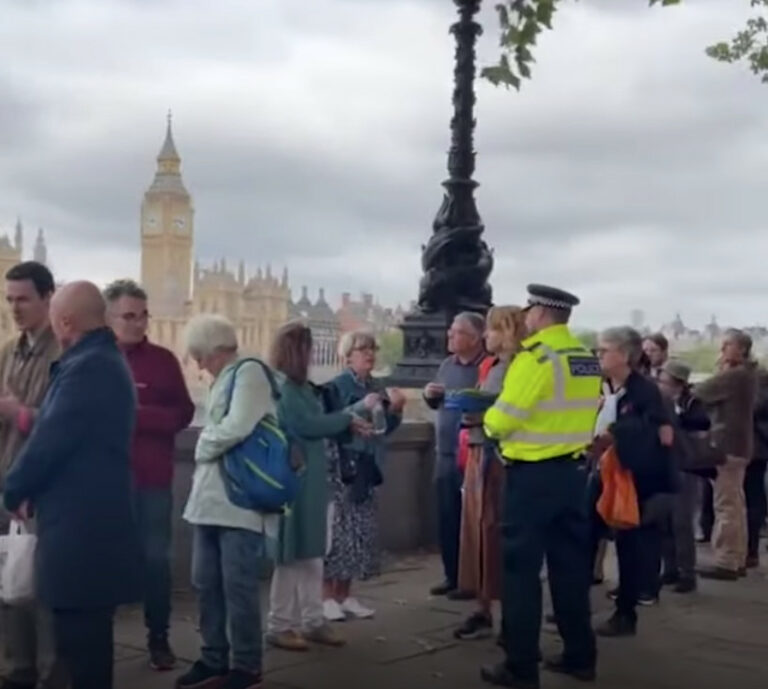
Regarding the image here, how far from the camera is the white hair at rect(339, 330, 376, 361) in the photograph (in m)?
7.96

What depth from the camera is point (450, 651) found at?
7320 mm

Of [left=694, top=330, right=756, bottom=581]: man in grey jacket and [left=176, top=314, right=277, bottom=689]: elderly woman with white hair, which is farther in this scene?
[left=694, top=330, right=756, bottom=581]: man in grey jacket

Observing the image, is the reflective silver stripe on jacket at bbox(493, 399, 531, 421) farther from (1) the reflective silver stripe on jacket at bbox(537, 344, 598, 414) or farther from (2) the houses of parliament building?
(2) the houses of parliament building

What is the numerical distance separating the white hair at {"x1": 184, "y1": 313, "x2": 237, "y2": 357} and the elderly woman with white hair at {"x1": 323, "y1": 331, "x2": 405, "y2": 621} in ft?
4.60

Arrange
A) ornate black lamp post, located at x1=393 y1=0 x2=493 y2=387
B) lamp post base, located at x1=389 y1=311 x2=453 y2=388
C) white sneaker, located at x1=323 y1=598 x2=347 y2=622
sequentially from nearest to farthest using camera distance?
white sneaker, located at x1=323 y1=598 x2=347 y2=622 → lamp post base, located at x1=389 y1=311 x2=453 y2=388 → ornate black lamp post, located at x1=393 y1=0 x2=493 y2=387

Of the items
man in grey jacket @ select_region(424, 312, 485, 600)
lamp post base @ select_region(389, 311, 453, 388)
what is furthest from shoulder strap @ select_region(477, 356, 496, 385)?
lamp post base @ select_region(389, 311, 453, 388)

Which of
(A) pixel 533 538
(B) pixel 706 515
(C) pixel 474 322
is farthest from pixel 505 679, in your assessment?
(B) pixel 706 515

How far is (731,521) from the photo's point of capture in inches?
396

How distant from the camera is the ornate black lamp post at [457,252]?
11117 millimetres

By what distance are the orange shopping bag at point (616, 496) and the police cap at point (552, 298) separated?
5.18ft

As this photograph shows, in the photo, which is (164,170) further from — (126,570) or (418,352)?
(126,570)

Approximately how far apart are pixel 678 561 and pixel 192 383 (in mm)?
3912

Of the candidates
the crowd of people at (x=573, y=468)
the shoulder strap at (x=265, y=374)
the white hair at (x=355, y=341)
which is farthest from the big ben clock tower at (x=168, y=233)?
the shoulder strap at (x=265, y=374)

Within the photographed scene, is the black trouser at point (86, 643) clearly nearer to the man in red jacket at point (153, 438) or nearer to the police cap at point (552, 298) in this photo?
the man in red jacket at point (153, 438)
